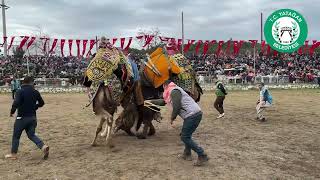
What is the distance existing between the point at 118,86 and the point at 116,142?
1581mm

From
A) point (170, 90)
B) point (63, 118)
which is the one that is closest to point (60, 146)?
point (170, 90)

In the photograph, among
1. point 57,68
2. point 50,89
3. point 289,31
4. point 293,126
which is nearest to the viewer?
point 293,126

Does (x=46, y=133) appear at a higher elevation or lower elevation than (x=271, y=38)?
lower

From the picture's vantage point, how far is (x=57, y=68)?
43.6 meters

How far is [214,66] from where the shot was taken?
139 feet

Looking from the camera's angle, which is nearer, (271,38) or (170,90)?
(170,90)

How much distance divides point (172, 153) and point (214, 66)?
112ft

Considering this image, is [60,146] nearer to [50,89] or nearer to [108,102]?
[108,102]

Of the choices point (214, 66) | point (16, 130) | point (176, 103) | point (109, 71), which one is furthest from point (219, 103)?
point (214, 66)

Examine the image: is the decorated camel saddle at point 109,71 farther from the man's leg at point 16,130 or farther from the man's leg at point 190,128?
the man's leg at point 190,128

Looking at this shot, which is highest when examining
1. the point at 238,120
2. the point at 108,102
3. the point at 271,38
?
the point at 271,38

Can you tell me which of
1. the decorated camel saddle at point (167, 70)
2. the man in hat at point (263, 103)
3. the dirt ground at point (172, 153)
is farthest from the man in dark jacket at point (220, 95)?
the decorated camel saddle at point (167, 70)

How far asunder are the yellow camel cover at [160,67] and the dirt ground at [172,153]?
48.4 inches

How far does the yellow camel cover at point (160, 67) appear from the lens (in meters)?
10.1
